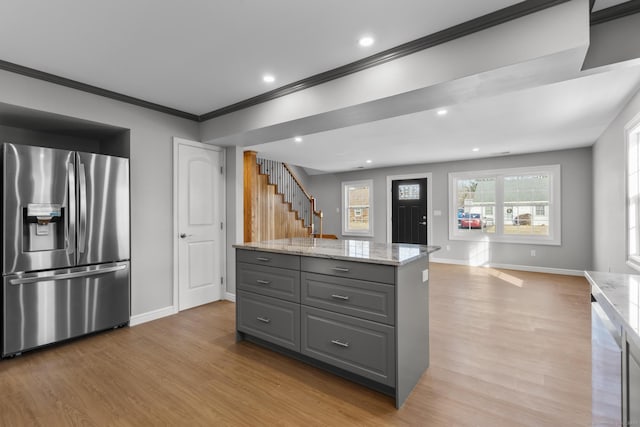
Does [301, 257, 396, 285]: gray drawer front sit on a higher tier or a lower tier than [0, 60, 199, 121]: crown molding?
lower

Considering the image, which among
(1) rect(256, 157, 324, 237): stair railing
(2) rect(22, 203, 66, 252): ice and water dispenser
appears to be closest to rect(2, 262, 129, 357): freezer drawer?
(2) rect(22, 203, 66, 252): ice and water dispenser

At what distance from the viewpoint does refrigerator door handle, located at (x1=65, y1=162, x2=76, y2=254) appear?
2.90 meters

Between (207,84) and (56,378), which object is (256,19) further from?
(56,378)

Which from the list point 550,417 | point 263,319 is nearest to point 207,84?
point 263,319

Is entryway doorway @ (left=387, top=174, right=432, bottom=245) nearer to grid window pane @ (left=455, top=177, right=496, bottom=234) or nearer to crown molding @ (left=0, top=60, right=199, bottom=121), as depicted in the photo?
grid window pane @ (left=455, top=177, right=496, bottom=234)

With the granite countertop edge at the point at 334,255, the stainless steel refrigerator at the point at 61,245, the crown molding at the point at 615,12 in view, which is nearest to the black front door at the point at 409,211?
the granite countertop edge at the point at 334,255

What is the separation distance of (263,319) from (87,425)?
130 cm

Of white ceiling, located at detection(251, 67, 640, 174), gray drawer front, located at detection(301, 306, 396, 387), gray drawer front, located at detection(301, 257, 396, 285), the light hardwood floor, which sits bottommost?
the light hardwood floor

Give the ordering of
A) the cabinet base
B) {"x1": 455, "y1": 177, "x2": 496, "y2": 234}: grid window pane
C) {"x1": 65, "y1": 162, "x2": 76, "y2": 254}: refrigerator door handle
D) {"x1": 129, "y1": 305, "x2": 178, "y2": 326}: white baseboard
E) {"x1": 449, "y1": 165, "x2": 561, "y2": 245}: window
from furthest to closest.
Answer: {"x1": 455, "y1": 177, "x2": 496, "y2": 234}: grid window pane, {"x1": 449, "y1": 165, "x2": 561, "y2": 245}: window, {"x1": 129, "y1": 305, "x2": 178, "y2": 326}: white baseboard, {"x1": 65, "y1": 162, "x2": 76, "y2": 254}: refrigerator door handle, the cabinet base

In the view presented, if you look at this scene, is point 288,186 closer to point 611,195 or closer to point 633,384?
point 611,195

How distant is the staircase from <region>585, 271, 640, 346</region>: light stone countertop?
418cm

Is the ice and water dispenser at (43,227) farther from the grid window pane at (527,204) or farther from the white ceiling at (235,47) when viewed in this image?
the grid window pane at (527,204)

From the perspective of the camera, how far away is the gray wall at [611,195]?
3564 millimetres

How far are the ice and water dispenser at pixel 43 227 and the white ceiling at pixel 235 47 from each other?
1249 mm
